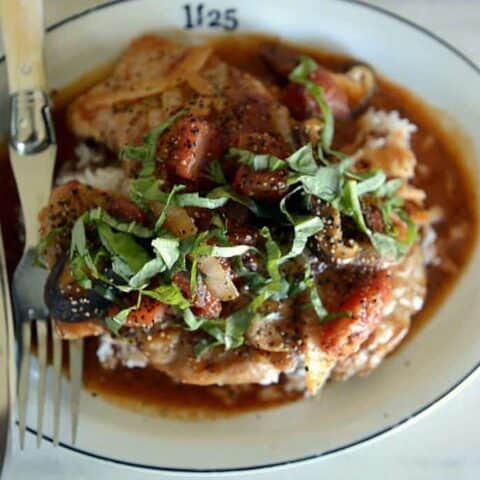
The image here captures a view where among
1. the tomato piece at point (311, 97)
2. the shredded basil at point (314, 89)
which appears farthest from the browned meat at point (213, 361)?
the tomato piece at point (311, 97)

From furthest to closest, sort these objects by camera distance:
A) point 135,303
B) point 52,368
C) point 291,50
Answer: point 291,50 → point 52,368 → point 135,303

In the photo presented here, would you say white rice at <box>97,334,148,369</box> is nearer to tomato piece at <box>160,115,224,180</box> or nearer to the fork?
the fork

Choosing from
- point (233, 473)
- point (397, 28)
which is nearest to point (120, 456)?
point (233, 473)

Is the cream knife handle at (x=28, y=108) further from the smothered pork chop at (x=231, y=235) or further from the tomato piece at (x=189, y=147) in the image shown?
the tomato piece at (x=189, y=147)

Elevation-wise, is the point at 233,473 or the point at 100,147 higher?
the point at 100,147

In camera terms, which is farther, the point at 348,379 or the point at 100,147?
the point at 100,147

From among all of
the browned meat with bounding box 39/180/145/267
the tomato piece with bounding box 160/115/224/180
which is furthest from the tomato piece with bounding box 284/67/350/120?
the browned meat with bounding box 39/180/145/267

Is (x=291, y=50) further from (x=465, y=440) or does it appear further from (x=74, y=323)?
(x=465, y=440)
